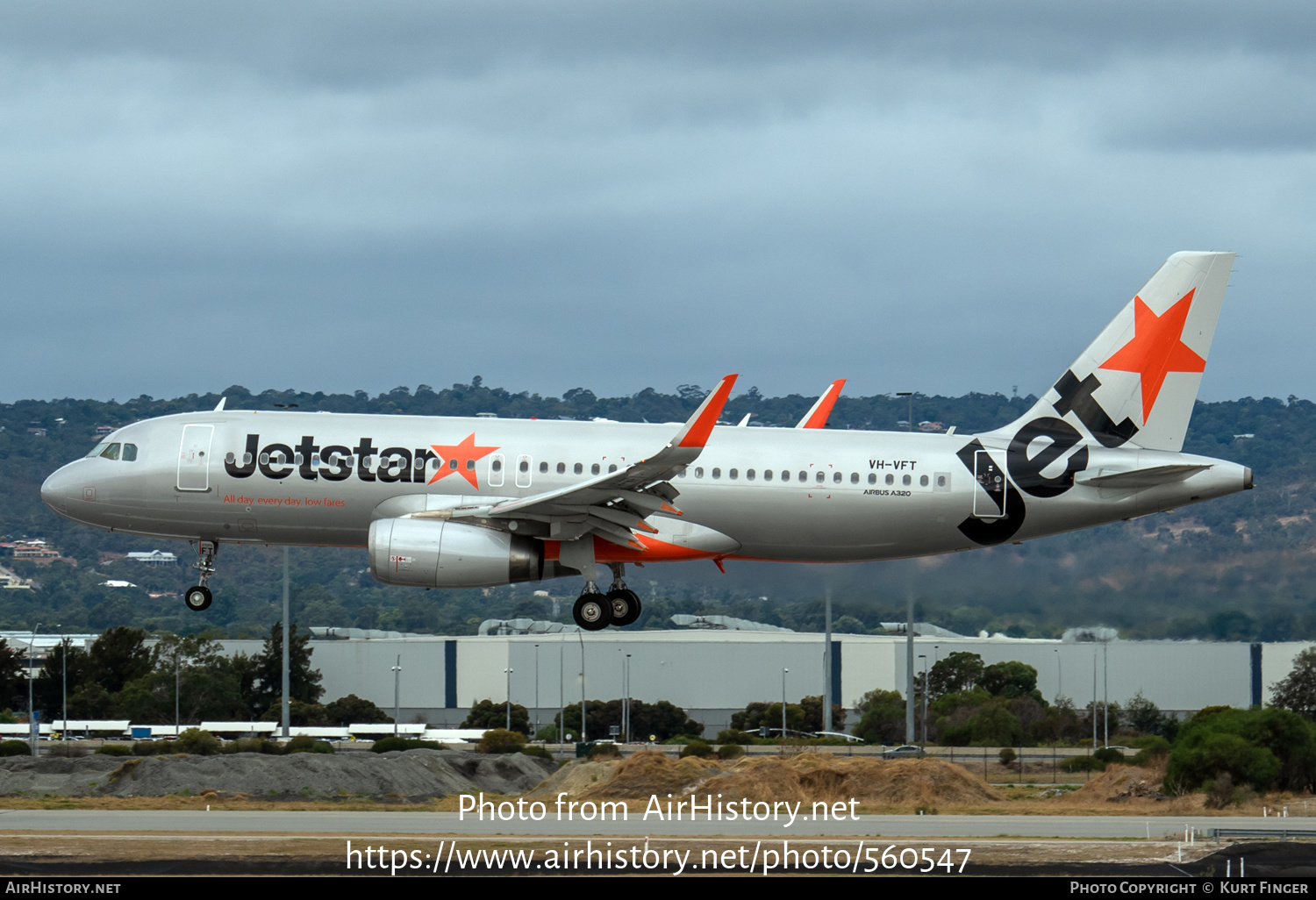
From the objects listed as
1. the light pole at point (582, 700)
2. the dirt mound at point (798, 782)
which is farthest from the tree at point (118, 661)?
the dirt mound at point (798, 782)

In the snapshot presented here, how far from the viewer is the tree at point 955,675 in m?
96.5

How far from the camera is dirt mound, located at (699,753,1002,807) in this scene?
140 feet

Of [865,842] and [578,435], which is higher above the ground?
[578,435]

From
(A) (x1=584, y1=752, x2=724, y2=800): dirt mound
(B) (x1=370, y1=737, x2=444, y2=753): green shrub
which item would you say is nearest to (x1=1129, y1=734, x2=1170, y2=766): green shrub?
(A) (x1=584, y1=752, x2=724, y2=800): dirt mound

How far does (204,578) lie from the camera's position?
1460 inches

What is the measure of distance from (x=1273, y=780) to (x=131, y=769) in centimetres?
3357

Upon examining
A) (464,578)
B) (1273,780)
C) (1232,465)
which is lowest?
(1273,780)

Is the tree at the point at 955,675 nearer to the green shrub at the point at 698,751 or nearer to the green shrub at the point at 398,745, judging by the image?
the green shrub at the point at 698,751

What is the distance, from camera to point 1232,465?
35.8 m

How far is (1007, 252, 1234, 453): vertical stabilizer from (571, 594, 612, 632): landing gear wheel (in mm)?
10981

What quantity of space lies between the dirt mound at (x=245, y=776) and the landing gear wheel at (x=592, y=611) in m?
13.0

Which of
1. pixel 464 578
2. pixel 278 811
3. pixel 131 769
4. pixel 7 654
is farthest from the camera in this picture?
pixel 7 654
